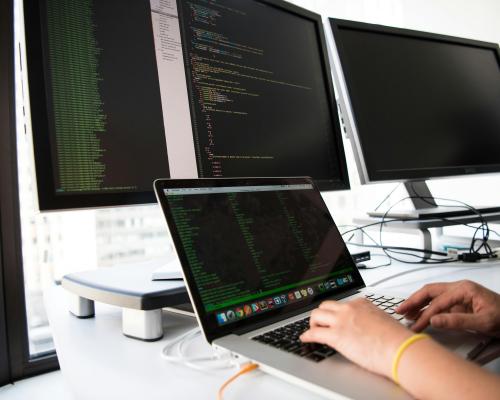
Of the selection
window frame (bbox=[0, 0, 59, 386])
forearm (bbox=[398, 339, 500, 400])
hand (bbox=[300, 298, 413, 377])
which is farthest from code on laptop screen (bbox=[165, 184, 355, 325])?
window frame (bbox=[0, 0, 59, 386])

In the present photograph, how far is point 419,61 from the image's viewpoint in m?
1.18

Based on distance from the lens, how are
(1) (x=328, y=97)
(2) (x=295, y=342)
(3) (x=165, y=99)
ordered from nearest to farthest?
(2) (x=295, y=342) → (3) (x=165, y=99) → (1) (x=328, y=97)

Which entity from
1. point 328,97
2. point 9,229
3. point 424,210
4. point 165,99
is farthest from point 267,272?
point 9,229

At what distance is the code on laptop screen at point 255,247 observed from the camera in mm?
520

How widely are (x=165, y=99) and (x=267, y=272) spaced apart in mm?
354

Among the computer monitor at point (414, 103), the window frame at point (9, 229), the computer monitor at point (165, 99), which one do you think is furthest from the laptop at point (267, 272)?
the window frame at point (9, 229)

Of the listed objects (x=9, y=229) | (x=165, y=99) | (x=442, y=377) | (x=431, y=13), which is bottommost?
(x=442, y=377)

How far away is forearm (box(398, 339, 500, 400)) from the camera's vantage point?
13.7 inches

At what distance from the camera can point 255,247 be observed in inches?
23.2

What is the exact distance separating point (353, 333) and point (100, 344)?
1.16 ft

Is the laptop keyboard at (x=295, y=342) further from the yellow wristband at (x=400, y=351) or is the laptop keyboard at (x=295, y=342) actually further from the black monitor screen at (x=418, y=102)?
the black monitor screen at (x=418, y=102)

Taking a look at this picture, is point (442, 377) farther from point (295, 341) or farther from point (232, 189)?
point (232, 189)

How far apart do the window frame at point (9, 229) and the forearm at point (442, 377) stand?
1.19 metres

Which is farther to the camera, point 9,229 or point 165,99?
point 9,229
